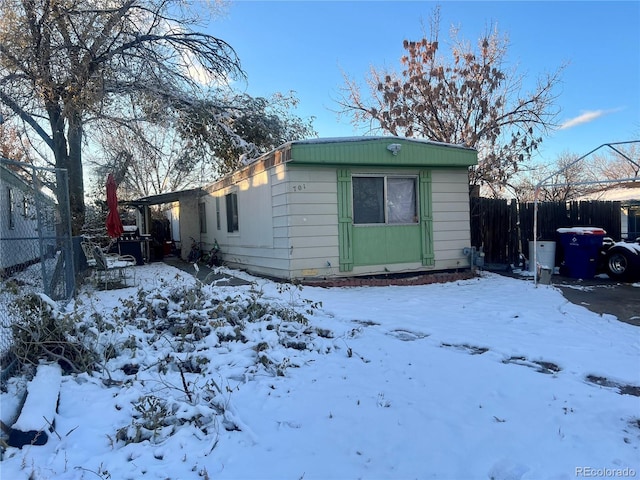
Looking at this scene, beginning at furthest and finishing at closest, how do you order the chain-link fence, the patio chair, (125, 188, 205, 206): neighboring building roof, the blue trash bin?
(125, 188, 205, 206): neighboring building roof
the blue trash bin
the patio chair
the chain-link fence

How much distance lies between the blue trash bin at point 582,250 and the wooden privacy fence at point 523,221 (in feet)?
4.38

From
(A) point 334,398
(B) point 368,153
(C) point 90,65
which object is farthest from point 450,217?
(C) point 90,65

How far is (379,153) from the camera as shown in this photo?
777 cm

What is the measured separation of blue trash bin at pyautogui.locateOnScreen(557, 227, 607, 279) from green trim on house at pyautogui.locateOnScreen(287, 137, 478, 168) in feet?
8.90

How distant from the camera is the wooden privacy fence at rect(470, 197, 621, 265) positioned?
33.7 ft

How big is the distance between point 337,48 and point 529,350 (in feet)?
43.1

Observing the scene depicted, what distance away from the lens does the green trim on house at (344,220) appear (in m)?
7.86

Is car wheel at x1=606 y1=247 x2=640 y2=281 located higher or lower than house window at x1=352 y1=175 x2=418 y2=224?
lower

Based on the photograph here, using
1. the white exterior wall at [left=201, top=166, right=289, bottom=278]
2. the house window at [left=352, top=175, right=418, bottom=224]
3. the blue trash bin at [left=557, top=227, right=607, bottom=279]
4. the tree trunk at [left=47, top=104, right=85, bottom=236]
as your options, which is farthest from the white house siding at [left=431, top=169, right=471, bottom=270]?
the tree trunk at [left=47, top=104, right=85, bottom=236]

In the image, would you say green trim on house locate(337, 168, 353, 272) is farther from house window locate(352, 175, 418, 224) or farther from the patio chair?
the patio chair

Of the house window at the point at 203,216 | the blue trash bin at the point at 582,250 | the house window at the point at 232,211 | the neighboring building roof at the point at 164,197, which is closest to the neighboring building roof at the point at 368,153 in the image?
the house window at the point at 232,211

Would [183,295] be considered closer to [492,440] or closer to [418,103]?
[492,440]

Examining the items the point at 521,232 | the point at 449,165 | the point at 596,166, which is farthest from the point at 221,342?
the point at 596,166

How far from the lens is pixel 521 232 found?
10234 mm
